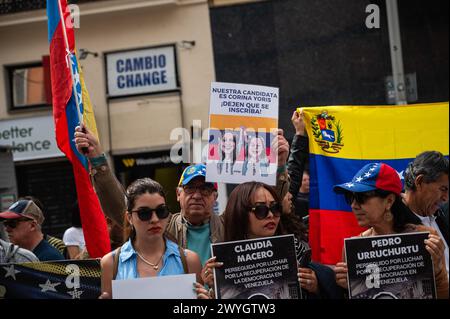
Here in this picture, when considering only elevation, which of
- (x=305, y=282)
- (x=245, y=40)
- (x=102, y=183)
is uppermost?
(x=245, y=40)

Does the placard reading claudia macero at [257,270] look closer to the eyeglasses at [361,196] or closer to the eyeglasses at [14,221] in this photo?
the eyeglasses at [361,196]

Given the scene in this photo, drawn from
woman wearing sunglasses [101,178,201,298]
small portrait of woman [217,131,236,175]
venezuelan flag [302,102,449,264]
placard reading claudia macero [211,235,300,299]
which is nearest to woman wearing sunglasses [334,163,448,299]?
placard reading claudia macero [211,235,300,299]

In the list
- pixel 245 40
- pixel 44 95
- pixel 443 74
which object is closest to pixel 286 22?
pixel 245 40

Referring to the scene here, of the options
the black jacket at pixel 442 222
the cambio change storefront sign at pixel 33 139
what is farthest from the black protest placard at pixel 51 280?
the cambio change storefront sign at pixel 33 139

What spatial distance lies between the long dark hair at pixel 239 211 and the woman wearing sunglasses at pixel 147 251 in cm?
22

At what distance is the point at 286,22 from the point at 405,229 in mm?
13410

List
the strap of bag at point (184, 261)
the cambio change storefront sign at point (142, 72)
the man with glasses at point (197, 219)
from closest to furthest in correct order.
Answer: the strap of bag at point (184, 261)
the man with glasses at point (197, 219)
the cambio change storefront sign at point (142, 72)

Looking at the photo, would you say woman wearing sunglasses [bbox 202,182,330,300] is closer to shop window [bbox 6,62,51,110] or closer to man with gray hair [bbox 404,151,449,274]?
man with gray hair [bbox 404,151,449,274]

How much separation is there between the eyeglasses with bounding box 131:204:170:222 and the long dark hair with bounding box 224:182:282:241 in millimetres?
327

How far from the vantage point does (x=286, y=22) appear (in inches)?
688

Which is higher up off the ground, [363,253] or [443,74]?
[443,74]

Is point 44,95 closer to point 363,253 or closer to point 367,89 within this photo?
point 367,89

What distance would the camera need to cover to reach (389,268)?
3977 millimetres

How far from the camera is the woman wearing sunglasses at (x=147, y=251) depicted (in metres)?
4.34
